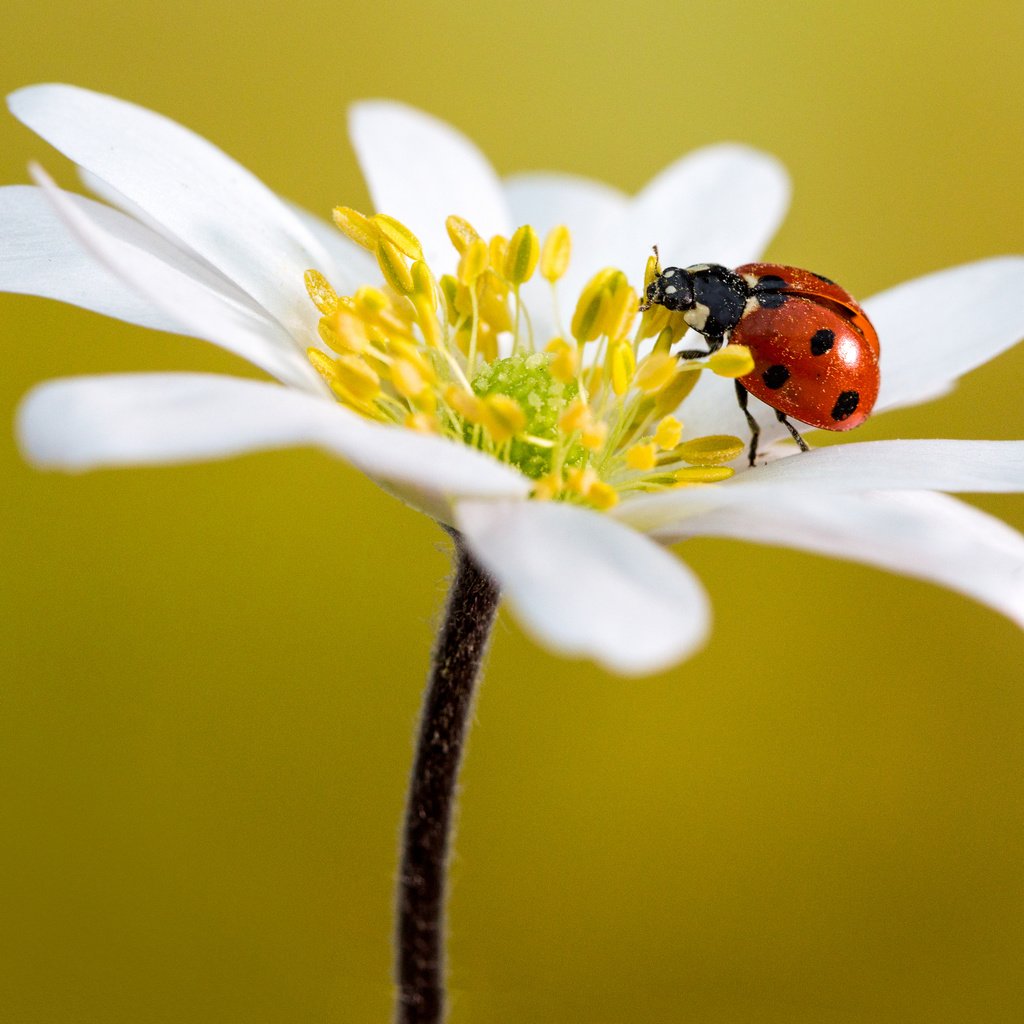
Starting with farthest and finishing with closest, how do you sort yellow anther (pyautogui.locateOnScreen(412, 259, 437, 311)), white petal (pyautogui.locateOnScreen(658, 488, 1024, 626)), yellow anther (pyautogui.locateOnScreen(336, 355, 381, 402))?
yellow anther (pyautogui.locateOnScreen(412, 259, 437, 311)) < yellow anther (pyautogui.locateOnScreen(336, 355, 381, 402)) < white petal (pyautogui.locateOnScreen(658, 488, 1024, 626))

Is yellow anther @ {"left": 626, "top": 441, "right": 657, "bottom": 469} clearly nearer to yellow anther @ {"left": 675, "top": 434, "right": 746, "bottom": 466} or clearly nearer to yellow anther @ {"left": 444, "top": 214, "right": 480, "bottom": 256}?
yellow anther @ {"left": 675, "top": 434, "right": 746, "bottom": 466}

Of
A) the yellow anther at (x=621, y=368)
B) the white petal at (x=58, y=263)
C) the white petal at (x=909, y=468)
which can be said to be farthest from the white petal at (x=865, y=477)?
the white petal at (x=58, y=263)

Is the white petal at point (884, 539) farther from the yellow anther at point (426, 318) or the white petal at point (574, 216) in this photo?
the white petal at point (574, 216)

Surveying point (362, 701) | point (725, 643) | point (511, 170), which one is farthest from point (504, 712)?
point (511, 170)

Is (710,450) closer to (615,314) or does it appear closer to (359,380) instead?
(615,314)

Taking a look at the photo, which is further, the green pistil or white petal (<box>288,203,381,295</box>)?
white petal (<box>288,203,381,295</box>)

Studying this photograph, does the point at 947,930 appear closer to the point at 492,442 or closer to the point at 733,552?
the point at 733,552

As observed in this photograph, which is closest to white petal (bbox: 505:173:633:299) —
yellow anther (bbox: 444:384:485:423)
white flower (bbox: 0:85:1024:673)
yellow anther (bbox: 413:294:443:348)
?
white flower (bbox: 0:85:1024:673)

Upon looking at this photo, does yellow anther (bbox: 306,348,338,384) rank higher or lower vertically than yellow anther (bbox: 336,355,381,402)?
higher
